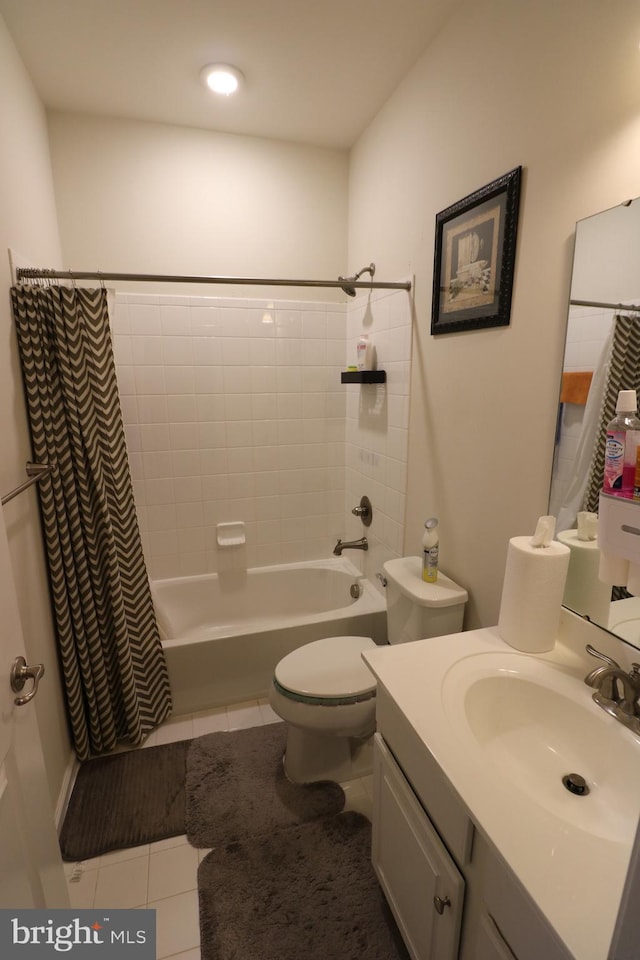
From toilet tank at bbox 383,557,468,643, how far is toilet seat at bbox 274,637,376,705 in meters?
0.20

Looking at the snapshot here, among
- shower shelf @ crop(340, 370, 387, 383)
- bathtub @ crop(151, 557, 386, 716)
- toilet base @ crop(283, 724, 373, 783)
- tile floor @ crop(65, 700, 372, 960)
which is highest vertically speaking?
shower shelf @ crop(340, 370, 387, 383)

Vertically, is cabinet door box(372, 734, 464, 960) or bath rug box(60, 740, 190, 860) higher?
cabinet door box(372, 734, 464, 960)

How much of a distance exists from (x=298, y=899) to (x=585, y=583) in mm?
1254

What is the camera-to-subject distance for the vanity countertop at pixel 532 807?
1.95ft

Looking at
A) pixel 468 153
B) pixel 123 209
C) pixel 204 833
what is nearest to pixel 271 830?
pixel 204 833

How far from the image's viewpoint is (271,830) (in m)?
1.57

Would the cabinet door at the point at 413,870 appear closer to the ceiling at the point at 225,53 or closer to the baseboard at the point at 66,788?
the baseboard at the point at 66,788

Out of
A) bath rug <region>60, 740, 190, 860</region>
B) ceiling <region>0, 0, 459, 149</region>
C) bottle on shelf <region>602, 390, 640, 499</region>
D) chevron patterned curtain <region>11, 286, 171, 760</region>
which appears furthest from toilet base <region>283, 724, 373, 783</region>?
ceiling <region>0, 0, 459, 149</region>

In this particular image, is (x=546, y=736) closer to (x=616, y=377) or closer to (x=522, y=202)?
(x=616, y=377)

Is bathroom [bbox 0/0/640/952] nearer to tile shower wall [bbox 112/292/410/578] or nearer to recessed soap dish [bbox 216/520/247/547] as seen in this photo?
tile shower wall [bbox 112/292/410/578]

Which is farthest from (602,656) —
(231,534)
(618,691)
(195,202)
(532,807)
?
(195,202)

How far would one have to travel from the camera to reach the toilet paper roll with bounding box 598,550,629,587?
92cm

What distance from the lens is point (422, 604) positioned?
1542mm

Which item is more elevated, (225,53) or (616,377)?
(225,53)
